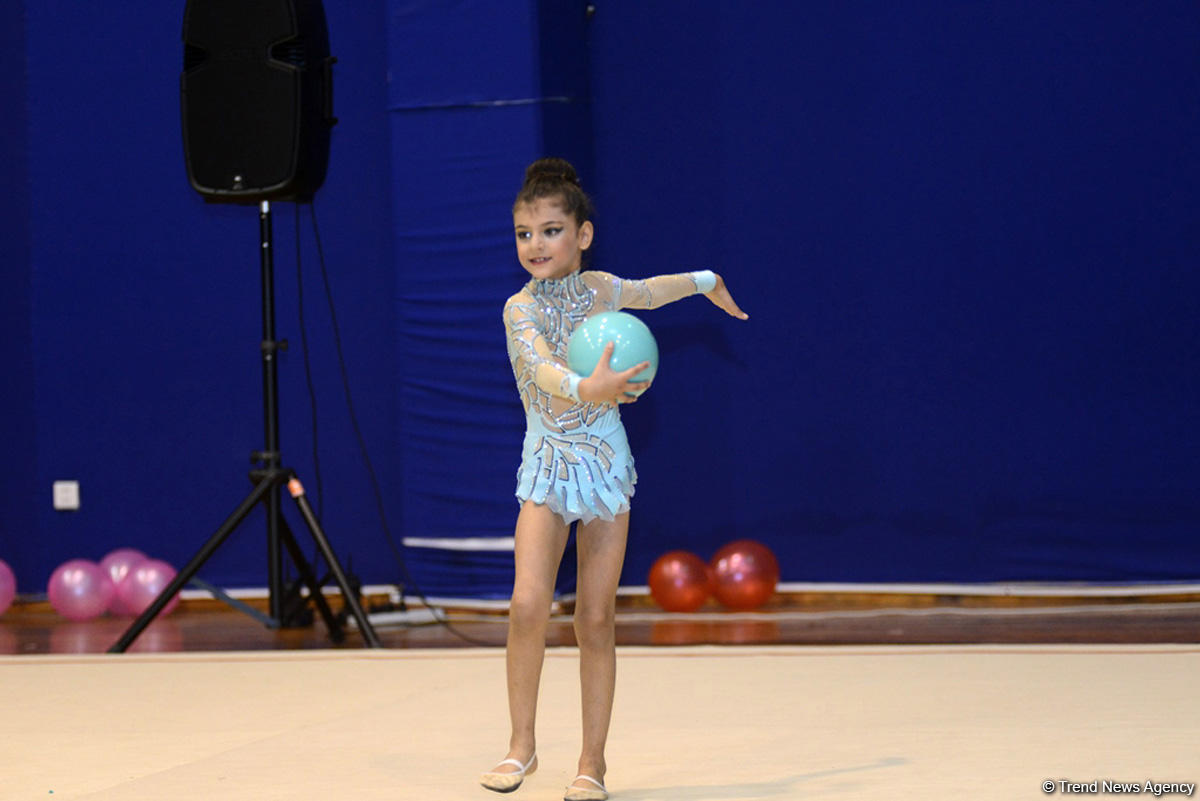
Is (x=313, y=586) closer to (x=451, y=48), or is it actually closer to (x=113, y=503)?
(x=113, y=503)

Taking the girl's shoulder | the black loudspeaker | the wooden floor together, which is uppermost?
the black loudspeaker

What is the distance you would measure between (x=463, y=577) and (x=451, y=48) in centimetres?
192

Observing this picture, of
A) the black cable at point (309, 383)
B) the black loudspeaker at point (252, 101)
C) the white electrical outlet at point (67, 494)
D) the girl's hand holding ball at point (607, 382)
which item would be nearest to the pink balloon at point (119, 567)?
the white electrical outlet at point (67, 494)

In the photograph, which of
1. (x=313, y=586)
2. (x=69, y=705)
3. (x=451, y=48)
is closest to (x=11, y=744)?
(x=69, y=705)

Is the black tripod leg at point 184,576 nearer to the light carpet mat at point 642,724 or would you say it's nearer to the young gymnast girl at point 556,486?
the light carpet mat at point 642,724

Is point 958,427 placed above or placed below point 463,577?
above

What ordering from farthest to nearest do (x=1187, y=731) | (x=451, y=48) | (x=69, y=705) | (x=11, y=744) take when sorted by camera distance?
1. (x=451, y=48)
2. (x=69, y=705)
3. (x=11, y=744)
4. (x=1187, y=731)

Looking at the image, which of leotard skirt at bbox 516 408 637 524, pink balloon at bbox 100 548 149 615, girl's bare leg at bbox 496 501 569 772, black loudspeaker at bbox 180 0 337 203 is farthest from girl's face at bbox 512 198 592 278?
pink balloon at bbox 100 548 149 615

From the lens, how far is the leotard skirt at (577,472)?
8.32 ft

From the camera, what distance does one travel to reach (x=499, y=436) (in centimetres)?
490

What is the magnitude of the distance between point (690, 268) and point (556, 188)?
107 inches

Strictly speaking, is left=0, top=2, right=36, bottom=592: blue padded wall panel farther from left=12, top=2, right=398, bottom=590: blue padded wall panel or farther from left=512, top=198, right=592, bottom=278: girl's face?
left=512, top=198, right=592, bottom=278: girl's face

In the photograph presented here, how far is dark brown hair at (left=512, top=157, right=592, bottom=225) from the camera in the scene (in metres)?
2.57

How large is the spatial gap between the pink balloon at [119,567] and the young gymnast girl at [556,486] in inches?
120
